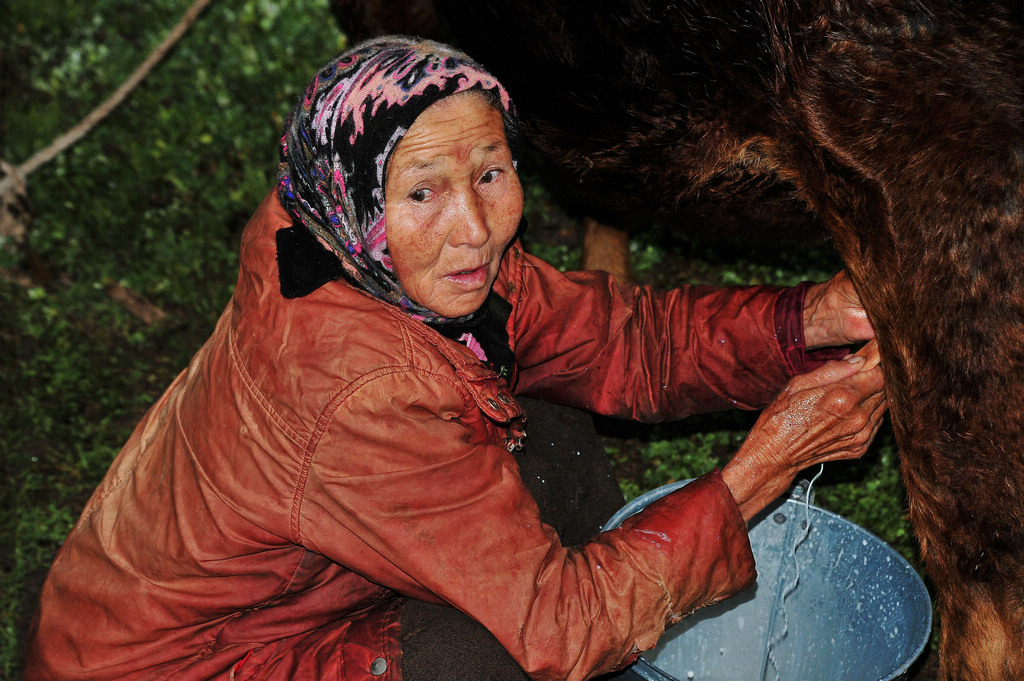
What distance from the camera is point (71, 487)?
372 centimetres

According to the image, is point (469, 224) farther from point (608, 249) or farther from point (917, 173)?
point (608, 249)

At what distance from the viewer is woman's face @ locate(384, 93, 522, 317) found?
1874 mm

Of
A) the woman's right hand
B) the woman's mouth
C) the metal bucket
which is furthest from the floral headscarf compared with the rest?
the metal bucket

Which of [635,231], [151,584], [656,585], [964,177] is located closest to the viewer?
[964,177]

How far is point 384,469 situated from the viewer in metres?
1.88

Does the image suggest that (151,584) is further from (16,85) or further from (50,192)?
(16,85)

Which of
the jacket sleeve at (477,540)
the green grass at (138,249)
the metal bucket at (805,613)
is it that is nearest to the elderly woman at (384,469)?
the jacket sleeve at (477,540)

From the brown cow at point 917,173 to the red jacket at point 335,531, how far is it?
40cm

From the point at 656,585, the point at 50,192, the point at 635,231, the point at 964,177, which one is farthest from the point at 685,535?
the point at 50,192

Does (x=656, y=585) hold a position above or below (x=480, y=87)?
below

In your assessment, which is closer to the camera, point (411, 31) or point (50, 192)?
point (411, 31)

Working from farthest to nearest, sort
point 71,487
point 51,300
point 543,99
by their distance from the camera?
point 51,300 < point 71,487 < point 543,99

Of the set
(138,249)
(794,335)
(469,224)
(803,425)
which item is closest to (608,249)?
(794,335)

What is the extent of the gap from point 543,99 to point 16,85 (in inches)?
183
